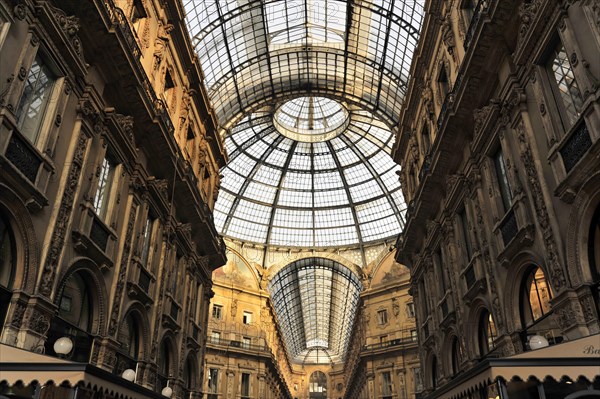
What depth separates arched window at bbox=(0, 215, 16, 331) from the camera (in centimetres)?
1113

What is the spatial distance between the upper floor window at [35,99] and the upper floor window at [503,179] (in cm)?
1440

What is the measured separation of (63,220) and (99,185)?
371 cm

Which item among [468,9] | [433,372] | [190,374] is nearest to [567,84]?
[468,9]

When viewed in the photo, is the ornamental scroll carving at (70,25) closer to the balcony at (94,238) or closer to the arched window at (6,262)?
the balcony at (94,238)

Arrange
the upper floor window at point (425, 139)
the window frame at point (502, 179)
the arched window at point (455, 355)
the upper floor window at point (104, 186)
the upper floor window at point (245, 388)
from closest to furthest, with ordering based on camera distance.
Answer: the window frame at point (502, 179) → the upper floor window at point (104, 186) → the arched window at point (455, 355) → the upper floor window at point (425, 139) → the upper floor window at point (245, 388)

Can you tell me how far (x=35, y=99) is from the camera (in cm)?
1301

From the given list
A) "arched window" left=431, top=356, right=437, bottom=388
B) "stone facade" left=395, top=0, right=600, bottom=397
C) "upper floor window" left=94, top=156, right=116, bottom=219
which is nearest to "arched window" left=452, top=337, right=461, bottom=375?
"stone facade" left=395, top=0, right=600, bottom=397

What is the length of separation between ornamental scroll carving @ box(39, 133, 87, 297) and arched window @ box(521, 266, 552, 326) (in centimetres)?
1351

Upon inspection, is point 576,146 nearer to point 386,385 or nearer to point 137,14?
point 137,14

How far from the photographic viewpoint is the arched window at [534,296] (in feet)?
44.4

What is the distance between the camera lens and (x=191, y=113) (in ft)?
89.5

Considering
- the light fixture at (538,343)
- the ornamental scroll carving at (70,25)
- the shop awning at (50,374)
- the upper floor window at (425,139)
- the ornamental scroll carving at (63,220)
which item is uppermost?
the upper floor window at (425,139)

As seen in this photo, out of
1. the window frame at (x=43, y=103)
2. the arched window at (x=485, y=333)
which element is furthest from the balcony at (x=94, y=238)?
the arched window at (x=485, y=333)

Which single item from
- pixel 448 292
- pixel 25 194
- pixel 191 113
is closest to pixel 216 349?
pixel 191 113
